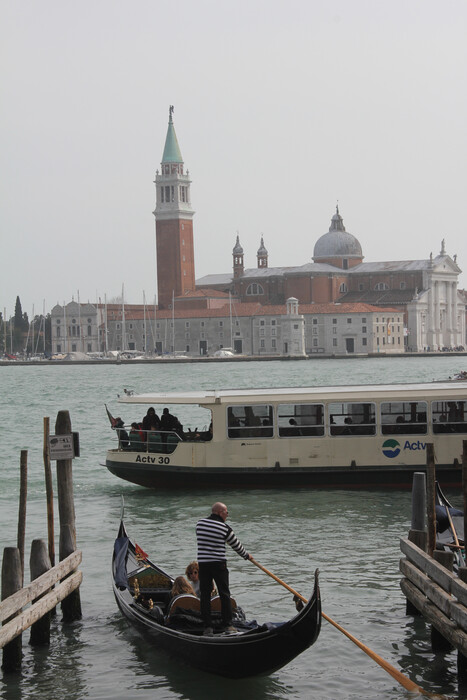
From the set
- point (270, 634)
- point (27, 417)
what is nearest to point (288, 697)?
point (270, 634)

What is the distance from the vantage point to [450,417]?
48.1 ft

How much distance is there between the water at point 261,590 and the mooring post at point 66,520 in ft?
0.45

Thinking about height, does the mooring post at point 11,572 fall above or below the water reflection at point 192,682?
above

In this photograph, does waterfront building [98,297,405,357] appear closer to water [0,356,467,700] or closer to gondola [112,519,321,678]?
water [0,356,467,700]

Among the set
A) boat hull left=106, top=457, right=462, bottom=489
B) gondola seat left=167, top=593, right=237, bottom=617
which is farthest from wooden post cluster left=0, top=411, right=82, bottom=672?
boat hull left=106, top=457, right=462, bottom=489

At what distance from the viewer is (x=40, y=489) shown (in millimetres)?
17828

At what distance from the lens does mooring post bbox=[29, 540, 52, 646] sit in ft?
26.7

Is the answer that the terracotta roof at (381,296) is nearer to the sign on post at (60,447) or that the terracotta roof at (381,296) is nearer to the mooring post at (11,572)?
the sign on post at (60,447)

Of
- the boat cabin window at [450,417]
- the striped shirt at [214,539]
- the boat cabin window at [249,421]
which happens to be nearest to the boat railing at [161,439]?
the boat cabin window at [249,421]

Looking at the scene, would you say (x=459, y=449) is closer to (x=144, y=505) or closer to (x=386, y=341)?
(x=144, y=505)

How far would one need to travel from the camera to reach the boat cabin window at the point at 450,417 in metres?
14.6

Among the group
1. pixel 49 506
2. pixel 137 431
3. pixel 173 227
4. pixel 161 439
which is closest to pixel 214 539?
pixel 49 506

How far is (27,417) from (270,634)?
99.6ft

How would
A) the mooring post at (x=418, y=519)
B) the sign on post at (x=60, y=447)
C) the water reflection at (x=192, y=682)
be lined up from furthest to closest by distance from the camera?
the sign on post at (x=60, y=447), the mooring post at (x=418, y=519), the water reflection at (x=192, y=682)
